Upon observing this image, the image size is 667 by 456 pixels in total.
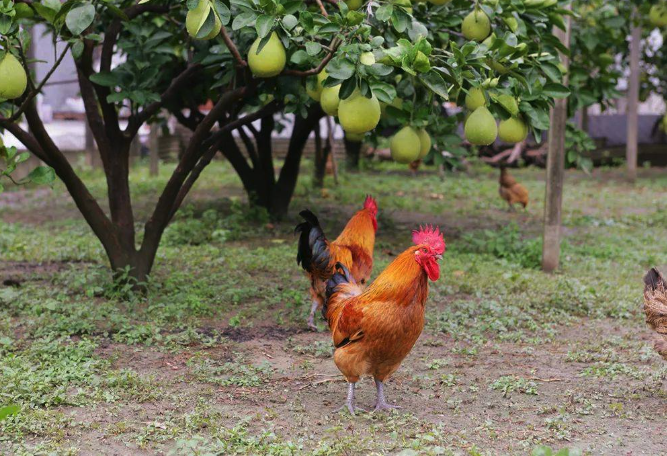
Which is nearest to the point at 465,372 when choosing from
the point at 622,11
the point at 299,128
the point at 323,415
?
the point at 323,415

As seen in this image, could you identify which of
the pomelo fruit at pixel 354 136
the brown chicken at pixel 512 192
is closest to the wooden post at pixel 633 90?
the brown chicken at pixel 512 192

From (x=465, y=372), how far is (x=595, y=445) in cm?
118

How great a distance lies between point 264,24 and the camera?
377cm

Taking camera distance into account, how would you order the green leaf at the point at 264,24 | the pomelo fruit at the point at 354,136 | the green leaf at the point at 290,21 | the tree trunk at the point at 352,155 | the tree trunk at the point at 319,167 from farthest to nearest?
the tree trunk at the point at 352,155 → the tree trunk at the point at 319,167 → the pomelo fruit at the point at 354,136 → the green leaf at the point at 290,21 → the green leaf at the point at 264,24

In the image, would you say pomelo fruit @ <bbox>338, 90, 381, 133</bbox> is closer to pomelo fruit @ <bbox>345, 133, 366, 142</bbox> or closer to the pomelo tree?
the pomelo tree

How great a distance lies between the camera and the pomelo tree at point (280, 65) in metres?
3.76

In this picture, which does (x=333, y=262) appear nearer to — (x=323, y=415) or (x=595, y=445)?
(x=323, y=415)

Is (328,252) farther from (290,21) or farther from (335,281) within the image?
(290,21)

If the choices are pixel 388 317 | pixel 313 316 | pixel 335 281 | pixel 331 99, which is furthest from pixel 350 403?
pixel 313 316

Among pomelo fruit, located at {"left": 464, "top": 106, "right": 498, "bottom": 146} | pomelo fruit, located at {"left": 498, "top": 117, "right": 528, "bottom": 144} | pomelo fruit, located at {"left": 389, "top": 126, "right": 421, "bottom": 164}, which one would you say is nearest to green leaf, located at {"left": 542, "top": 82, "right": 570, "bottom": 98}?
pomelo fruit, located at {"left": 498, "top": 117, "right": 528, "bottom": 144}

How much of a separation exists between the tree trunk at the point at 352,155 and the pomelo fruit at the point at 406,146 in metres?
11.2

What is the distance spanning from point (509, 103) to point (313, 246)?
1792mm

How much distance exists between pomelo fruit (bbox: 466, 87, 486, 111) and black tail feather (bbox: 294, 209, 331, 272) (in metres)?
1.57

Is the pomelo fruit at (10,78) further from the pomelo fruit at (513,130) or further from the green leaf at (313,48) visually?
the pomelo fruit at (513,130)
